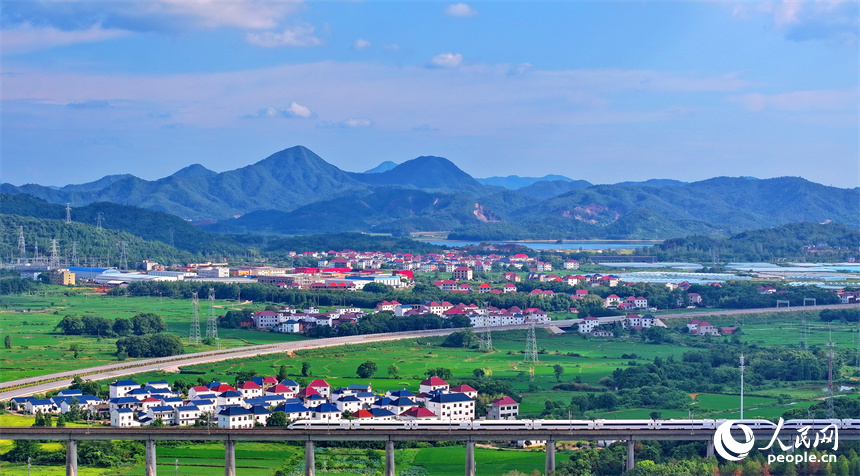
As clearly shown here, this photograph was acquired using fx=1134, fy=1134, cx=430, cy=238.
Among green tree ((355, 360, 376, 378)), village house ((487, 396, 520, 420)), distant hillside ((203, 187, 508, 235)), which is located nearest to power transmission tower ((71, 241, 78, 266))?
green tree ((355, 360, 376, 378))

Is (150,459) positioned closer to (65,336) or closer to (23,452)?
(23,452)

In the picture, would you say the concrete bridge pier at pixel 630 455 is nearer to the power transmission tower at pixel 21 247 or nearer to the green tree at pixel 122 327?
the green tree at pixel 122 327

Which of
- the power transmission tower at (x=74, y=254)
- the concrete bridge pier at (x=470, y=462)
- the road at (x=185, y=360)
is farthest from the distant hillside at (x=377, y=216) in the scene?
the concrete bridge pier at (x=470, y=462)

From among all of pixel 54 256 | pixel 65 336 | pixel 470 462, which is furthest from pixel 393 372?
pixel 54 256

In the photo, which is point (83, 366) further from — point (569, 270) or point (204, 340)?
point (569, 270)

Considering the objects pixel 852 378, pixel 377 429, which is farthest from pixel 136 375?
pixel 852 378

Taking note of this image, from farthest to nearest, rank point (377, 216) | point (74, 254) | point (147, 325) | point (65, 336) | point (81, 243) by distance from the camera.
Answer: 1. point (377, 216)
2. point (81, 243)
3. point (74, 254)
4. point (147, 325)
5. point (65, 336)
